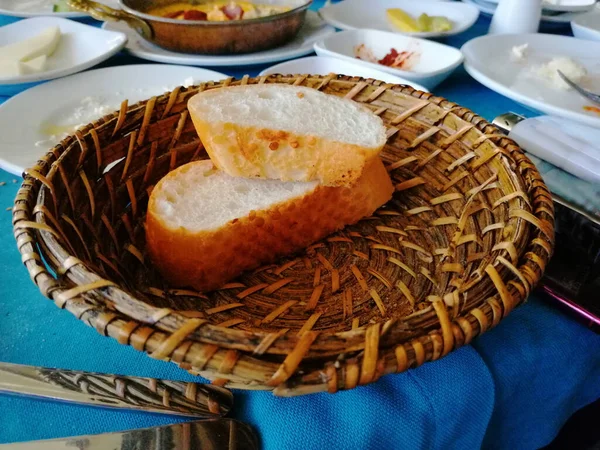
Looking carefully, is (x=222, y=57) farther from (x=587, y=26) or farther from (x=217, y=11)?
(x=587, y=26)

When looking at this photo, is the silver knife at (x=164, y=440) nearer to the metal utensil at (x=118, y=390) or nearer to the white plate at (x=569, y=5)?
the metal utensil at (x=118, y=390)

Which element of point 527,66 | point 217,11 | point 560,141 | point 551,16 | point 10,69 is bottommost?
point 551,16

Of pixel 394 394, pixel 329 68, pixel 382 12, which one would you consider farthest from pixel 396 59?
pixel 394 394

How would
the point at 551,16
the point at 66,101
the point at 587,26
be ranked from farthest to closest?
the point at 551,16 → the point at 587,26 → the point at 66,101

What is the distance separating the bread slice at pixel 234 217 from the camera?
625 mm

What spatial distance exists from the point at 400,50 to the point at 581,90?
42 cm

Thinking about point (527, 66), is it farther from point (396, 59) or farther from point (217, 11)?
point (217, 11)

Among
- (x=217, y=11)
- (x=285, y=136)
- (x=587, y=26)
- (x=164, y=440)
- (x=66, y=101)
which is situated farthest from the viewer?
(x=587, y=26)

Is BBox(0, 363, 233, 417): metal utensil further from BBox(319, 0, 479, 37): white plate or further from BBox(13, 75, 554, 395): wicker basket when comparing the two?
BBox(319, 0, 479, 37): white plate

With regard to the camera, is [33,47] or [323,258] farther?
[33,47]

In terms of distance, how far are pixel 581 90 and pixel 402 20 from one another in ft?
2.09

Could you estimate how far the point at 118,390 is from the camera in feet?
1.54

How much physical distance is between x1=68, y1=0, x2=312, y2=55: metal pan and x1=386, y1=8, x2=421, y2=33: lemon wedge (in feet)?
1.20

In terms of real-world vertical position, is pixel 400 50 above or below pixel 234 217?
below
